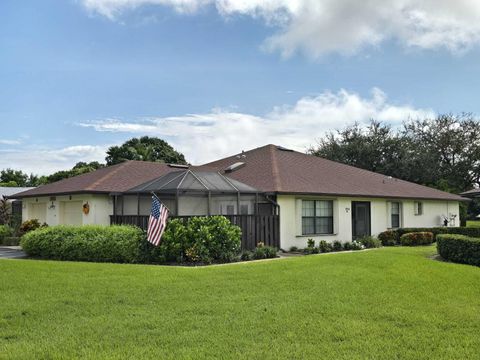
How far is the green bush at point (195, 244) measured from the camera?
1448 centimetres

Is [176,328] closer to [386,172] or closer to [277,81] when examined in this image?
[277,81]

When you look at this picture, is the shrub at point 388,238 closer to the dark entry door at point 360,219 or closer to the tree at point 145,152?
the dark entry door at point 360,219

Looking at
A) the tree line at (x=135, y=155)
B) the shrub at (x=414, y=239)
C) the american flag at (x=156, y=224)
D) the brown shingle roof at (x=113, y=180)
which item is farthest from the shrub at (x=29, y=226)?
the tree line at (x=135, y=155)

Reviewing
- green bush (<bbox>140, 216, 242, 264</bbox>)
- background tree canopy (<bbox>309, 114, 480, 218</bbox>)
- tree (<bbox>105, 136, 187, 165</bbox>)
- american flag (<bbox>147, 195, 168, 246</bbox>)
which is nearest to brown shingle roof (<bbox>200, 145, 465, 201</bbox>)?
green bush (<bbox>140, 216, 242, 264</bbox>)

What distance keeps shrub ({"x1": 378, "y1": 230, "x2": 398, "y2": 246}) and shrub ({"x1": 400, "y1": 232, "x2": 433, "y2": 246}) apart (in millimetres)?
522

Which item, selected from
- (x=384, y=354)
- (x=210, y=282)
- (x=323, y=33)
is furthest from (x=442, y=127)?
(x=384, y=354)

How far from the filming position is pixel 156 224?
47.1ft

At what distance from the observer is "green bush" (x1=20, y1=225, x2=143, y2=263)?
48.6 ft

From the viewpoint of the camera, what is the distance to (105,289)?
955 centimetres

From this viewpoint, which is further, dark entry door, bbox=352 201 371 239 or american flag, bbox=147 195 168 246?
dark entry door, bbox=352 201 371 239

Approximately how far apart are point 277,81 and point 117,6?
23.6ft

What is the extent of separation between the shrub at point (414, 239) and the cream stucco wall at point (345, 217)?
1.70 meters

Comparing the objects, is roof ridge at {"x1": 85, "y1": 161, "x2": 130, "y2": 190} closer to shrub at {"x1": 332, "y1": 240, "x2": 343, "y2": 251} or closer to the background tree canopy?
shrub at {"x1": 332, "y1": 240, "x2": 343, "y2": 251}

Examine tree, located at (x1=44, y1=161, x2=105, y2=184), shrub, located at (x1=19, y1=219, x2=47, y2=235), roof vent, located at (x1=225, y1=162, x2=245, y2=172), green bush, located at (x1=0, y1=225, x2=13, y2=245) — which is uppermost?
tree, located at (x1=44, y1=161, x2=105, y2=184)
